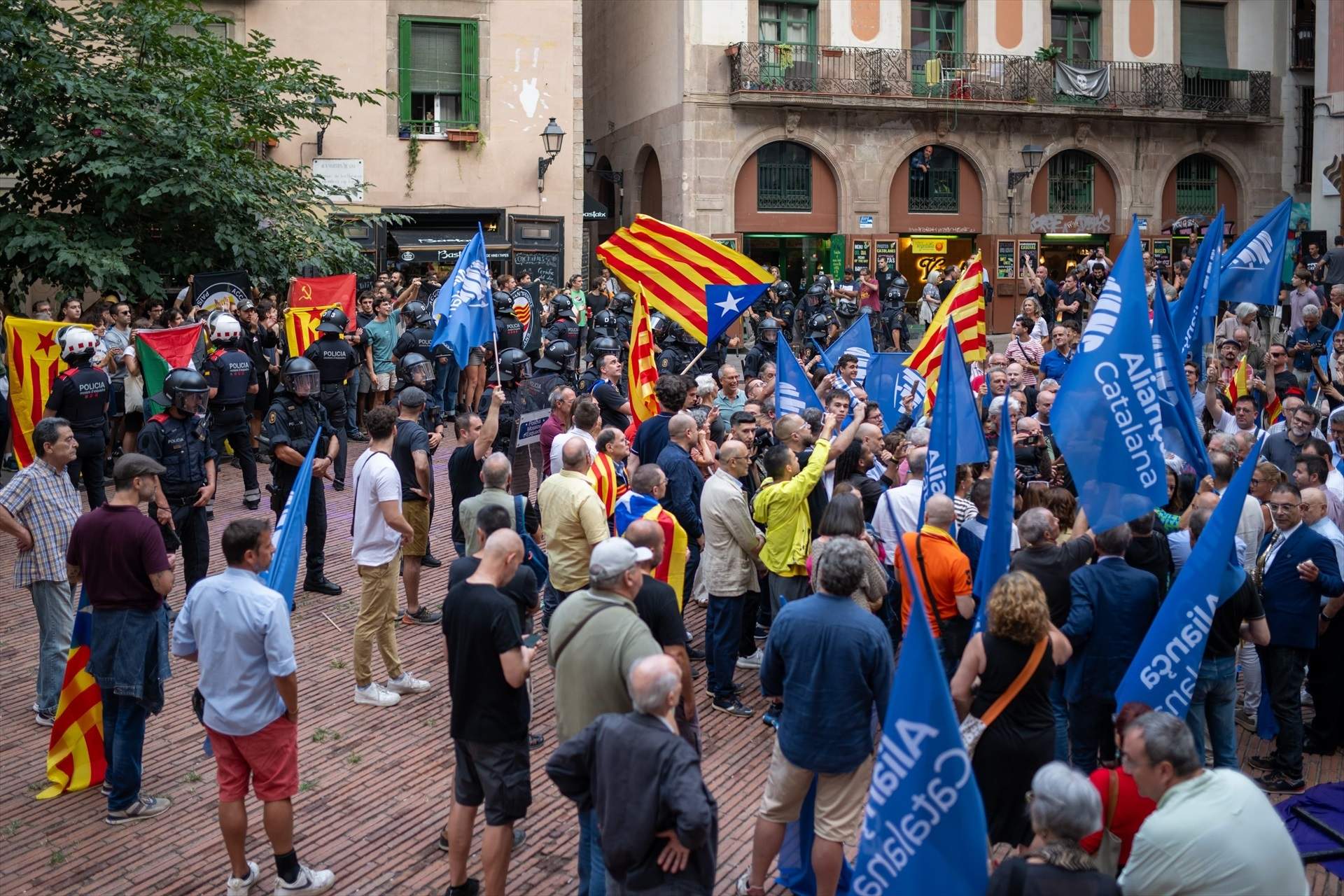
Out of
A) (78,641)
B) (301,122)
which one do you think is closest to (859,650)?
(78,641)

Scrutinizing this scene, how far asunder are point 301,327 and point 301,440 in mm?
5302

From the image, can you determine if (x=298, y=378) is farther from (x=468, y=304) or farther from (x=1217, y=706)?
(x=1217, y=706)

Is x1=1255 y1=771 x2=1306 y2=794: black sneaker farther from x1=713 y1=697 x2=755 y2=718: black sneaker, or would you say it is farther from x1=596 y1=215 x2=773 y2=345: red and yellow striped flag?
x1=596 y1=215 x2=773 y2=345: red and yellow striped flag

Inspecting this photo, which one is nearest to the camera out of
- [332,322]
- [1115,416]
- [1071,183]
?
[1115,416]

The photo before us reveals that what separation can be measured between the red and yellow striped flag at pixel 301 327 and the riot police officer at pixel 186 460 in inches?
230

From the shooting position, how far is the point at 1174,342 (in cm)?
752

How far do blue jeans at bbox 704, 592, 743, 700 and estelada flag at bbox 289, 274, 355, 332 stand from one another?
28.4 ft

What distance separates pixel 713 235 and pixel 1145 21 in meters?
12.5

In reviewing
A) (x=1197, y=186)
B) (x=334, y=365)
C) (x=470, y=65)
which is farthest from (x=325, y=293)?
(x=1197, y=186)

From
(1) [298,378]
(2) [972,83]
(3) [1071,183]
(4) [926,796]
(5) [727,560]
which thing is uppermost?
(2) [972,83]

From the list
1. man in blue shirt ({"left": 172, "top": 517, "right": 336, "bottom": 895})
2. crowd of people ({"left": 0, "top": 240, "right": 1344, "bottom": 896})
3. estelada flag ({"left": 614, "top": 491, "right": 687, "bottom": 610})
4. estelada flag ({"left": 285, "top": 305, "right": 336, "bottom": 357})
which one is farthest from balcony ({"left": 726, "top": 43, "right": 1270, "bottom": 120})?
man in blue shirt ({"left": 172, "top": 517, "right": 336, "bottom": 895})

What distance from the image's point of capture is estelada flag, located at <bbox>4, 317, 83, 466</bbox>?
39.8ft

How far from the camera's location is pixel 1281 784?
7285 mm

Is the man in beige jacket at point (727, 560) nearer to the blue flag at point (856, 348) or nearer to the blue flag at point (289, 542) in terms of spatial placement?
the blue flag at point (289, 542)
